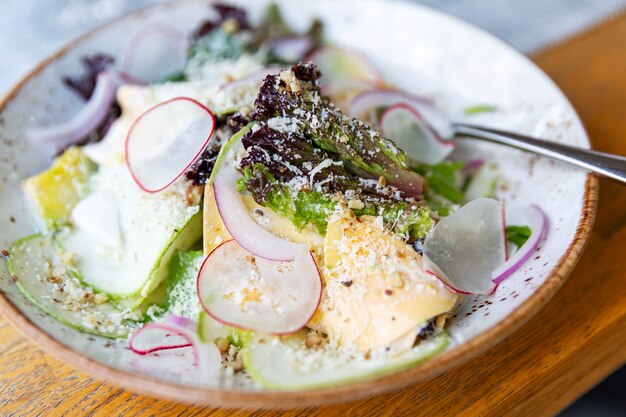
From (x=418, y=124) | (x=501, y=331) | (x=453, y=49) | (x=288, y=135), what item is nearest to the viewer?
(x=501, y=331)

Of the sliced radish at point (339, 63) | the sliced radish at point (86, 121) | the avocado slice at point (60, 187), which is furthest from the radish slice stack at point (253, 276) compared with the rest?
the sliced radish at point (339, 63)

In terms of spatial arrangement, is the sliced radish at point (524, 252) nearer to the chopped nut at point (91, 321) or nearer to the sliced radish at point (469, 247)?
the sliced radish at point (469, 247)

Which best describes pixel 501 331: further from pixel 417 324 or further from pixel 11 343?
pixel 11 343

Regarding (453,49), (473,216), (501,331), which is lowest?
(501,331)

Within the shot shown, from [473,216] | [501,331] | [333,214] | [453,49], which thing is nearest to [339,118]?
[333,214]

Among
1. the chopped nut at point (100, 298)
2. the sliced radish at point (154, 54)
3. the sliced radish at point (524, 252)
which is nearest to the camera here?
the sliced radish at point (524, 252)
